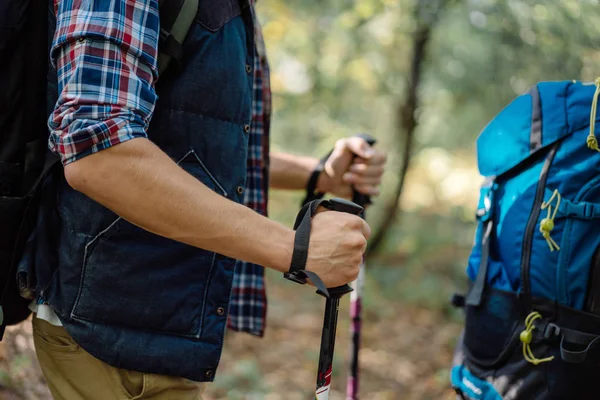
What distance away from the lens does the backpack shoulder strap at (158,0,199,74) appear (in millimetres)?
1578

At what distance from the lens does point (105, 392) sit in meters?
1.73

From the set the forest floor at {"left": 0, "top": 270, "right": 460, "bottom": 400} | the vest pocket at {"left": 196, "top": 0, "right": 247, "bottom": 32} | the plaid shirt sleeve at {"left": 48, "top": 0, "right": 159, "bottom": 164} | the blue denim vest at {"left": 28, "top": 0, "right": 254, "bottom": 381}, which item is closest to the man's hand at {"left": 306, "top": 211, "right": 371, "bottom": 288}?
the blue denim vest at {"left": 28, "top": 0, "right": 254, "bottom": 381}

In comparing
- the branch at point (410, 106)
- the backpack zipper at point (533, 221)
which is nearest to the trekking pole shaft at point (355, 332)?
the backpack zipper at point (533, 221)

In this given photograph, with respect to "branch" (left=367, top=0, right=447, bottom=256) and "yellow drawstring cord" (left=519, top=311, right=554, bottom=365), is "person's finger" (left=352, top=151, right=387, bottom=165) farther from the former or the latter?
"branch" (left=367, top=0, right=447, bottom=256)

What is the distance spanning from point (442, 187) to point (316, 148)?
3281 mm

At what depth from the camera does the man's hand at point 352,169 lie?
251cm

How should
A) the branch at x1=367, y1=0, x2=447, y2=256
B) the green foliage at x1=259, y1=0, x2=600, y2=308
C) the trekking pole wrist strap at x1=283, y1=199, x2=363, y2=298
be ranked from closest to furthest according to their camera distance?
the trekking pole wrist strap at x1=283, y1=199, x2=363, y2=298, the green foliage at x1=259, y1=0, x2=600, y2=308, the branch at x1=367, y1=0, x2=447, y2=256

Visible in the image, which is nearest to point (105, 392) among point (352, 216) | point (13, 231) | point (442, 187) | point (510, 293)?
point (13, 231)

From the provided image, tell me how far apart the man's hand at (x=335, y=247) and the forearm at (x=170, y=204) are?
7 centimetres

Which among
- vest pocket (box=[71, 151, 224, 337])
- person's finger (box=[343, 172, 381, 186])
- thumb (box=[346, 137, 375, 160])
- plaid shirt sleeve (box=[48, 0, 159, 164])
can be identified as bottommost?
vest pocket (box=[71, 151, 224, 337])

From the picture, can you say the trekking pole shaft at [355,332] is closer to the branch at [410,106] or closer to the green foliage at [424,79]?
the green foliage at [424,79]

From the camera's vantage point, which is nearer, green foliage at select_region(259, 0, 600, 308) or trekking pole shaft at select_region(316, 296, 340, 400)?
trekking pole shaft at select_region(316, 296, 340, 400)

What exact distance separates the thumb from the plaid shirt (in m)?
1.18

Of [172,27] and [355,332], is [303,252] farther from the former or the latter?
[355,332]
